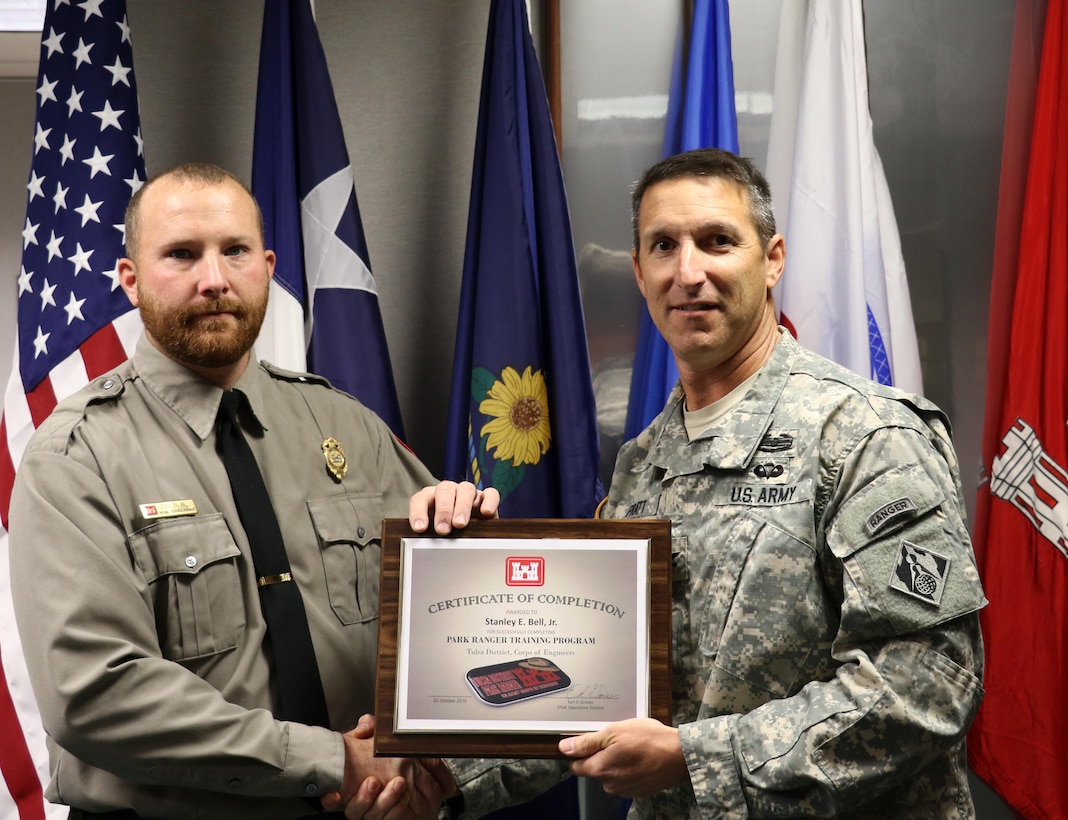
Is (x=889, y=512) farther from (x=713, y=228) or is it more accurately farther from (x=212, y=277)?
(x=212, y=277)

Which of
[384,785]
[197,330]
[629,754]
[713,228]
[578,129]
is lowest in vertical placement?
[384,785]

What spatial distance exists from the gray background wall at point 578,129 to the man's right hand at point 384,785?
120 cm

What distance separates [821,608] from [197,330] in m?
1.25

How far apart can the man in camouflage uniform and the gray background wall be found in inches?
43.1

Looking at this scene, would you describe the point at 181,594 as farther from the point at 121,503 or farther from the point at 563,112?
the point at 563,112

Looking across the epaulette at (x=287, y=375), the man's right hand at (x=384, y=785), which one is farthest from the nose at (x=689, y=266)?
the man's right hand at (x=384, y=785)

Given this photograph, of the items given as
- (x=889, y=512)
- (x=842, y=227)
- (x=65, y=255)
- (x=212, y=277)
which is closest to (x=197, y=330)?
(x=212, y=277)

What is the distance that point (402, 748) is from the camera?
168 centimetres

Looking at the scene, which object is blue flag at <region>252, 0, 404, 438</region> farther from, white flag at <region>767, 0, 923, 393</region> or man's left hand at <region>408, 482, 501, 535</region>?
white flag at <region>767, 0, 923, 393</region>

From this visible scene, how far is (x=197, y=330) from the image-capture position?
6.41ft

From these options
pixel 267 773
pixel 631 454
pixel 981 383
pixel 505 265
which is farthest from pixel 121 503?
pixel 981 383

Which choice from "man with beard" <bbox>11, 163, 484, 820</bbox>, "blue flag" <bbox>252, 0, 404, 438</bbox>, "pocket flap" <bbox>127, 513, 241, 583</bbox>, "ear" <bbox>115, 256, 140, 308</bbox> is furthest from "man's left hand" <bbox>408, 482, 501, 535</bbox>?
"blue flag" <bbox>252, 0, 404, 438</bbox>

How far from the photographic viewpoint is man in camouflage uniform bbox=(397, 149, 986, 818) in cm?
158

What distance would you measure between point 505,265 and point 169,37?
49.5 inches
